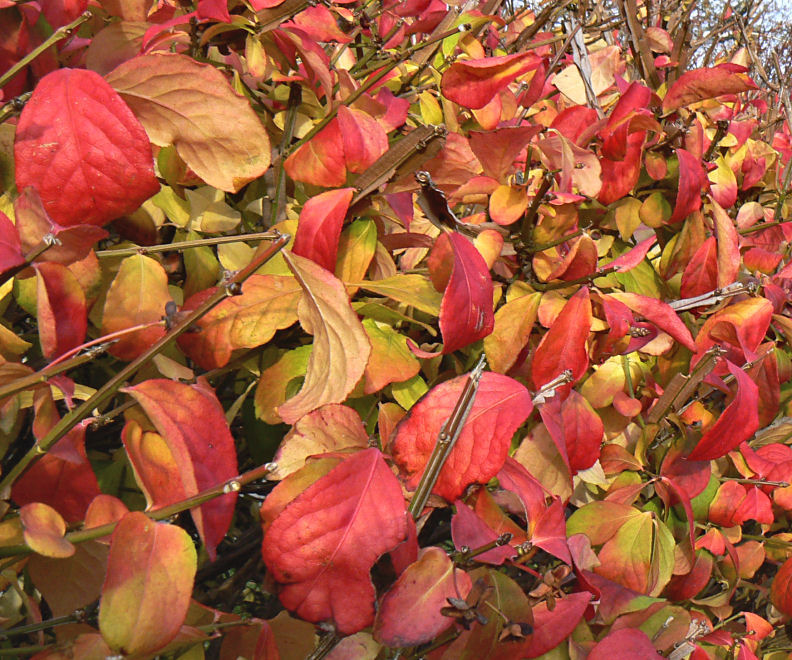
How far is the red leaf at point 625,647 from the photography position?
0.55m

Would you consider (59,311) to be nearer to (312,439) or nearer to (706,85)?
(312,439)

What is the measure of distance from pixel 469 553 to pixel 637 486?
356 mm

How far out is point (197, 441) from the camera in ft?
1.40

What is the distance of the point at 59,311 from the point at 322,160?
0.77 feet

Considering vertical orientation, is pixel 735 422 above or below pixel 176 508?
below

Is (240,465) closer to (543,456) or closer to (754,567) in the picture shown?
(543,456)

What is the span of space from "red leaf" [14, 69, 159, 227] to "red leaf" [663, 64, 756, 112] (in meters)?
0.68

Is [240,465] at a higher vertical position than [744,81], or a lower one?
lower

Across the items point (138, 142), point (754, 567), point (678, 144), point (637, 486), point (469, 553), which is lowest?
point (754, 567)

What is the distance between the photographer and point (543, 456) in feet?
2.33

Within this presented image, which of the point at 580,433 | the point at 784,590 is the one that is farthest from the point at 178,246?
the point at 784,590

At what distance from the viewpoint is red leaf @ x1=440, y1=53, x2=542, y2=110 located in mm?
726

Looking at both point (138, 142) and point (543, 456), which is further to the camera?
point (543, 456)

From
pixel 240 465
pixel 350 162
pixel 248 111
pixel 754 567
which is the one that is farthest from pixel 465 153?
pixel 754 567
